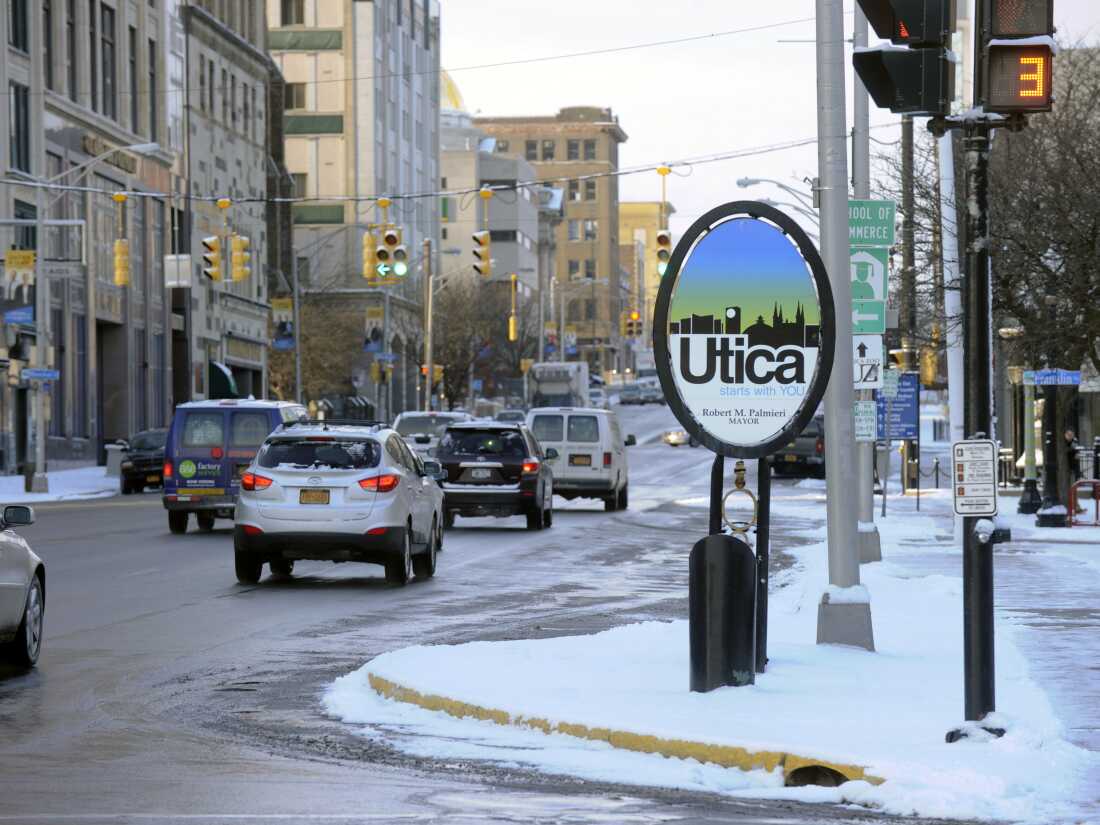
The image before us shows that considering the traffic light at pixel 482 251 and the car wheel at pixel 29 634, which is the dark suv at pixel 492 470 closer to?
the traffic light at pixel 482 251

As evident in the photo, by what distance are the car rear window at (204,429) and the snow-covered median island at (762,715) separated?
1786 centimetres

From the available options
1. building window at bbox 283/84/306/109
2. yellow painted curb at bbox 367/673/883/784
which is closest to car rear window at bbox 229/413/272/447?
yellow painted curb at bbox 367/673/883/784

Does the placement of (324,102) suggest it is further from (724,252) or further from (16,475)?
(724,252)

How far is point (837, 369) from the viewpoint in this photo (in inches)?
574

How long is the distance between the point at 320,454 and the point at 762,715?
1251cm

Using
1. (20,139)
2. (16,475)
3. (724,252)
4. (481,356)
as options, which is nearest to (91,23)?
(20,139)

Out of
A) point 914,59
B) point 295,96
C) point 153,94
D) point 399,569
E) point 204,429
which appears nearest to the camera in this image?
point 914,59

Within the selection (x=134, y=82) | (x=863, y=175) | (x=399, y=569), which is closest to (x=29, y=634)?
(x=399, y=569)

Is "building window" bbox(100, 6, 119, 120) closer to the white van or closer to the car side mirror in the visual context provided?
the white van

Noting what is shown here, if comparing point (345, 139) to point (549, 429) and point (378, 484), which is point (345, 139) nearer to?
point (549, 429)

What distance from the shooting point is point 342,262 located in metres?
116

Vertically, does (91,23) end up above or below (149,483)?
above

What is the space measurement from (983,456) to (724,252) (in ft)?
8.86

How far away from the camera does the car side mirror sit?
43.8 ft
